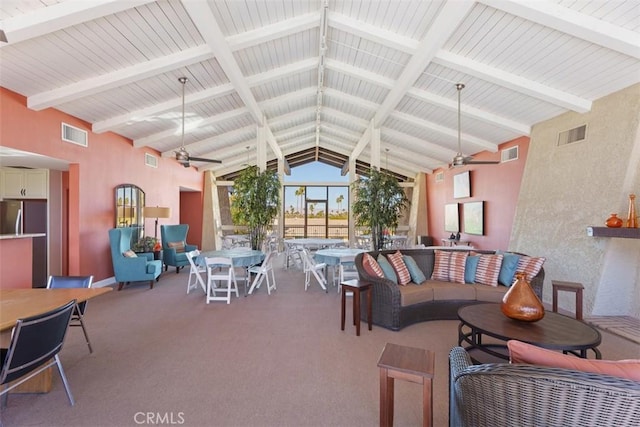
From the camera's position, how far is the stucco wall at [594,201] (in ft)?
13.0

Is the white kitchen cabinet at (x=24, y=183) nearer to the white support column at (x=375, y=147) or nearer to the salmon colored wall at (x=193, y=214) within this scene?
the salmon colored wall at (x=193, y=214)

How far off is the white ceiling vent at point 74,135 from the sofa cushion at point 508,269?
22.5 feet

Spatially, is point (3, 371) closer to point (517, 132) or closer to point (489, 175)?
point (517, 132)

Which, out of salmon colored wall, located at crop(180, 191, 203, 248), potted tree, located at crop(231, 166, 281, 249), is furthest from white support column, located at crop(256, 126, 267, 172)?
salmon colored wall, located at crop(180, 191, 203, 248)

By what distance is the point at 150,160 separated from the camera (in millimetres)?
7582

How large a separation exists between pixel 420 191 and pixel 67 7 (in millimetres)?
10101

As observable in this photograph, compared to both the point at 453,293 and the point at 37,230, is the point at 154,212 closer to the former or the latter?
the point at 37,230

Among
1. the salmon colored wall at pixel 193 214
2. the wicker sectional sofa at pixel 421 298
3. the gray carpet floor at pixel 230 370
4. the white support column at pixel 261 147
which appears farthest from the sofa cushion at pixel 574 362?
the salmon colored wall at pixel 193 214

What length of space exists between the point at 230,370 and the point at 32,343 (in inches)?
55.3

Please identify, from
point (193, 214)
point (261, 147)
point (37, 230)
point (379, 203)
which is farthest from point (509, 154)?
point (193, 214)

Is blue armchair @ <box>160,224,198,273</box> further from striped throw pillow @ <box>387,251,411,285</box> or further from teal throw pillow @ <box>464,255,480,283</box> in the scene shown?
teal throw pillow @ <box>464,255,480,283</box>

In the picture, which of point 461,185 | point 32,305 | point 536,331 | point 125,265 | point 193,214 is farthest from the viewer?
point 193,214

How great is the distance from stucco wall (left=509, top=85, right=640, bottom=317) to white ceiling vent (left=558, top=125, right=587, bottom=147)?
0.20 ft

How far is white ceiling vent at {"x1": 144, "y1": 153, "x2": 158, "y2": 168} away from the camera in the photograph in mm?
7395
